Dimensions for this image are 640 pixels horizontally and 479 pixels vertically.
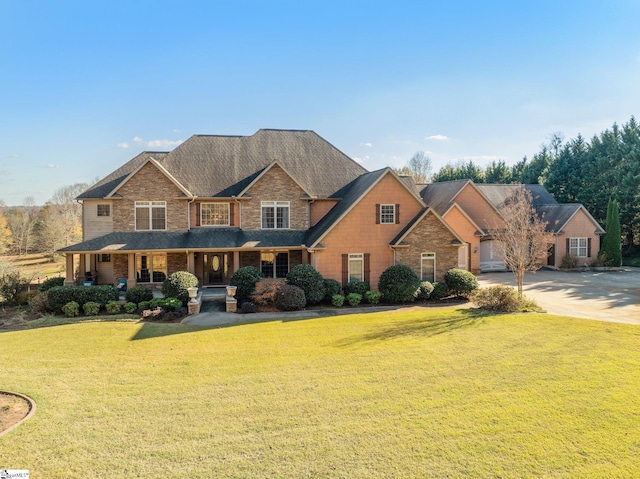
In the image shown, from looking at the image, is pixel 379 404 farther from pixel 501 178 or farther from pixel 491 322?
pixel 501 178

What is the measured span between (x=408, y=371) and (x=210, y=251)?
17.1 m

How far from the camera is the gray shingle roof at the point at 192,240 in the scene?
930 inches

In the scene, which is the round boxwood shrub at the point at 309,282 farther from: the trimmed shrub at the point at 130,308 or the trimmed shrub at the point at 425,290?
the trimmed shrub at the point at 130,308

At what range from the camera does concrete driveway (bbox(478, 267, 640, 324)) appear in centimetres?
2038

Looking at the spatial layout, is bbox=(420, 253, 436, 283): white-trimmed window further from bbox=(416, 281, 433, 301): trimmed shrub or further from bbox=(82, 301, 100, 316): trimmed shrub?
bbox=(82, 301, 100, 316): trimmed shrub

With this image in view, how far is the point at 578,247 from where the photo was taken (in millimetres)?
37750

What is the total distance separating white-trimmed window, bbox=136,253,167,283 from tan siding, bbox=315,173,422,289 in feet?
32.1

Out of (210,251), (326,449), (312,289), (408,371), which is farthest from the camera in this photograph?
(210,251)

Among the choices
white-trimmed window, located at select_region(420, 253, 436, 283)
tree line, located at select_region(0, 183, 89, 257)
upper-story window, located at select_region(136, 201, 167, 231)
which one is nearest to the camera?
white-trimmed window, located at select_region(420, 253, 436, 283)

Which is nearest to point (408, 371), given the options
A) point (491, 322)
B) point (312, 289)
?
point (491, 322)

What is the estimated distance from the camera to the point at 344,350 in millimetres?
14117

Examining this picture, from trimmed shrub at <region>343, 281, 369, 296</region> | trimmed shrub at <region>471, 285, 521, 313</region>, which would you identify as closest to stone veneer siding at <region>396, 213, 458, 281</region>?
trimmed shrub at <region>343, 281, 369, 296</region>

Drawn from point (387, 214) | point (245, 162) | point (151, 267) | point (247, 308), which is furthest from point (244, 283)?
point (245, 162)

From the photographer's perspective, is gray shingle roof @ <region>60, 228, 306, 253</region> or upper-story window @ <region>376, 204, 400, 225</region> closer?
gray shingle roof @ <region>60, 228, 306, 253</region>
